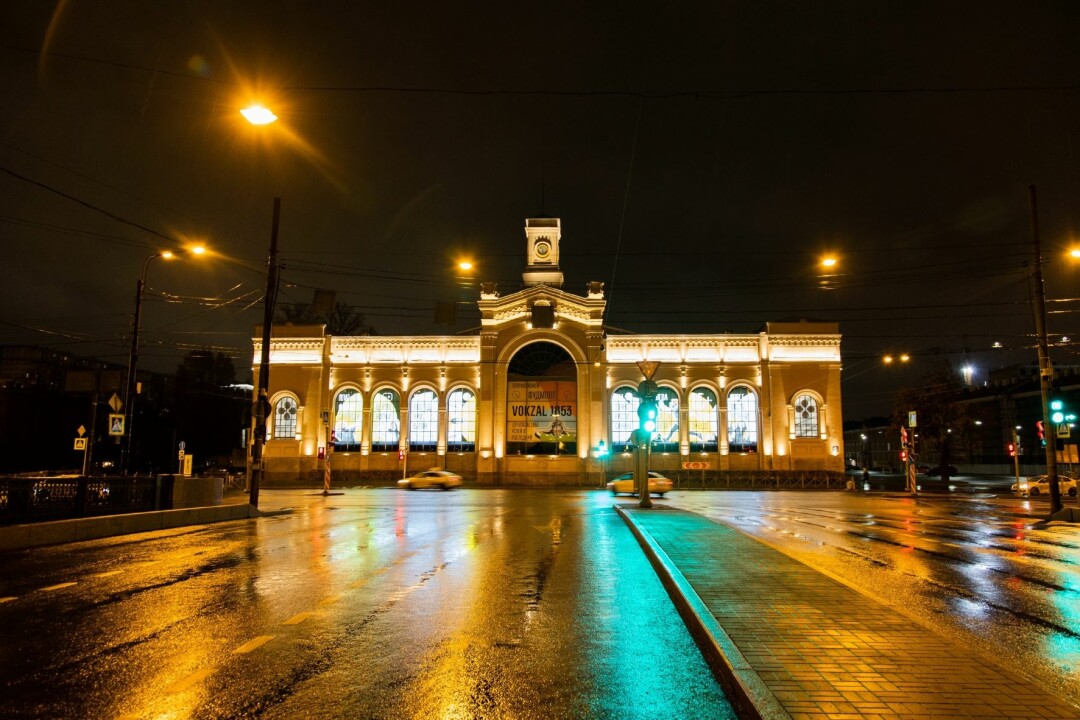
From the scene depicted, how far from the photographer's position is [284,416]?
56.3m

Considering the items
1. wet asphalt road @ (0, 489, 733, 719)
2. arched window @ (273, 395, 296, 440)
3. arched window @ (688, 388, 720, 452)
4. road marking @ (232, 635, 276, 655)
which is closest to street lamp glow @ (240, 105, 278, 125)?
wet asphalt road @ (0, 489, 733, 719)

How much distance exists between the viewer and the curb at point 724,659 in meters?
4.90

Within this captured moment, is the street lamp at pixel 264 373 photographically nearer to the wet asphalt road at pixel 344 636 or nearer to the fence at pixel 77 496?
the fence at pixel 77 496

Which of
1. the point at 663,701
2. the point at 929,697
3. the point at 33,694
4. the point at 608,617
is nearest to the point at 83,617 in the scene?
the point at 33,694

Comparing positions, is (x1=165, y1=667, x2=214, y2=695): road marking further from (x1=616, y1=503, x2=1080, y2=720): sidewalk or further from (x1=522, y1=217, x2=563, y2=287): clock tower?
(x1=522, y1=217, x2=563, y2=287): clock tower

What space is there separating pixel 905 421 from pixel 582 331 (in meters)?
30.1

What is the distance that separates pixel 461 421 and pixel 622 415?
1214 centimetres

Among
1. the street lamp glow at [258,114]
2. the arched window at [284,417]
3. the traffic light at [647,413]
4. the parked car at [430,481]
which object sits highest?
the street lamp glow at [258,114]

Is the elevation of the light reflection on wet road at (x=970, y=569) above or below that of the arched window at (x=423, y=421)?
below

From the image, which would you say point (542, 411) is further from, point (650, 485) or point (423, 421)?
point (650, 485)

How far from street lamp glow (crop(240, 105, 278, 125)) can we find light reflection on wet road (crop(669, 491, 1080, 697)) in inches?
513

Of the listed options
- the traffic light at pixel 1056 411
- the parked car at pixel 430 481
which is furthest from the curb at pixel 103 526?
the traffic light at pixel 1056 411

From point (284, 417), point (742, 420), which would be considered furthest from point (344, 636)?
point (284, 417)

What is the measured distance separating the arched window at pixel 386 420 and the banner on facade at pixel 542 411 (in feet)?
28.4
